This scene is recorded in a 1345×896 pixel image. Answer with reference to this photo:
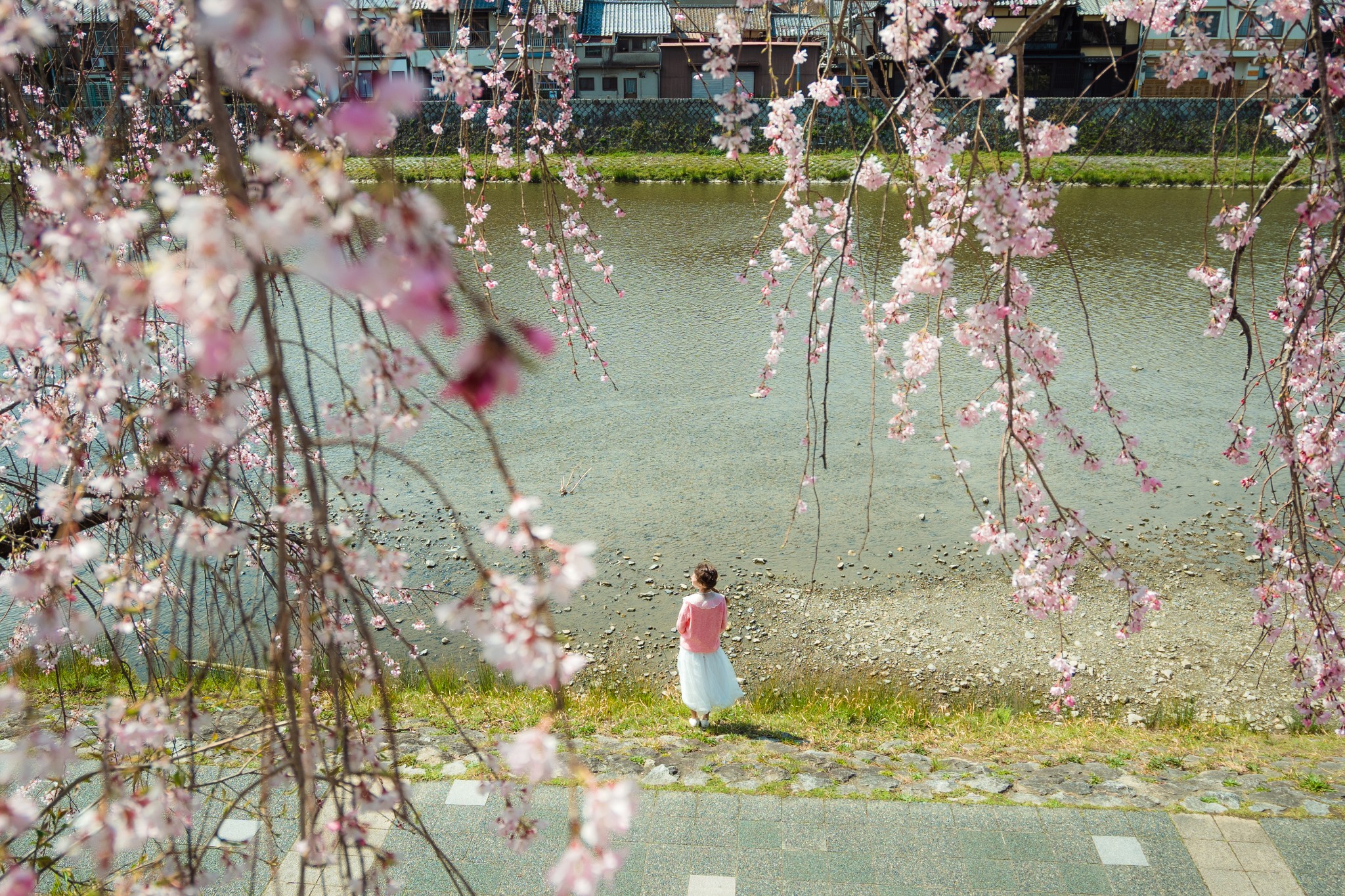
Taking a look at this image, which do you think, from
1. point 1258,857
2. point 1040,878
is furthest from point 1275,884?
point 1040,878

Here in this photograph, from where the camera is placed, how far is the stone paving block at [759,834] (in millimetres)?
2824

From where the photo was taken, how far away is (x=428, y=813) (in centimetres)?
294

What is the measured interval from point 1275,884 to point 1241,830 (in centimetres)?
24

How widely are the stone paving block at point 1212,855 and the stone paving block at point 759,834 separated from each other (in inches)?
46.8

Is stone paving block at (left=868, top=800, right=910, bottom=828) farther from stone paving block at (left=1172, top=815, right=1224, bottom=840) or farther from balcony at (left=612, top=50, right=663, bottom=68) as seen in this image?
balcony at (left=612, top=50, right=663, bottom=68)

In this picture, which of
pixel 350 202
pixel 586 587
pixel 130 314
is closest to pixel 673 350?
pixel 586 587

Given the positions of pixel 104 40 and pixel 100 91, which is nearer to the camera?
pixel 104 40

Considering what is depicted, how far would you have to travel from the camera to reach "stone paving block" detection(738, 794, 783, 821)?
2.96m

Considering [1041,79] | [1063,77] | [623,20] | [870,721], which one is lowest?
[870,721]

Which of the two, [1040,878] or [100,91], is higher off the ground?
[100,91]

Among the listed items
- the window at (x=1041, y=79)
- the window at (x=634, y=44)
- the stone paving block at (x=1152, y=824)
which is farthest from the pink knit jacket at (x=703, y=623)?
the window at (x=634, y=44)

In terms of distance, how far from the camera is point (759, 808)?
300 centimetres

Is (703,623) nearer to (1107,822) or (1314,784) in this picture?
(1107,822)

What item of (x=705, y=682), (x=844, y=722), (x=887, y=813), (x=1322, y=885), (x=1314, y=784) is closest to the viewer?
(x=1322, y=885)
